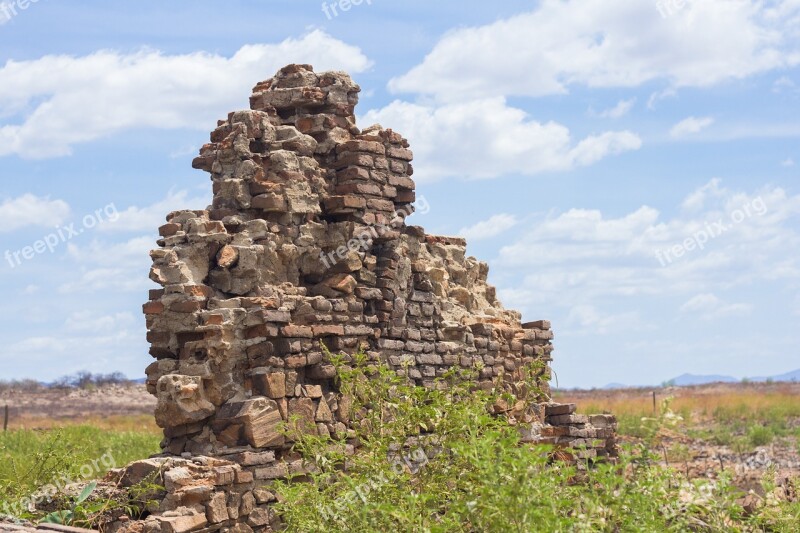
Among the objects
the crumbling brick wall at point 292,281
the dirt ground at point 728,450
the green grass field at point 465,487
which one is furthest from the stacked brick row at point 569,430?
the green grass field at point 465,487

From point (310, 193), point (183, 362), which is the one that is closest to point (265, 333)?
point (183, 362)

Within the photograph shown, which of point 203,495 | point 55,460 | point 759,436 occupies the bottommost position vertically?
point 759,436

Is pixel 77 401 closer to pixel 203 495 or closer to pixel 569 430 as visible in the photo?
pixel 569 430

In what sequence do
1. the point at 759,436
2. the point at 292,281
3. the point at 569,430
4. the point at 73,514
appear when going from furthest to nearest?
the point at 759,436 < the point at 569,430 < the point at 292,281 < the point at 73,514

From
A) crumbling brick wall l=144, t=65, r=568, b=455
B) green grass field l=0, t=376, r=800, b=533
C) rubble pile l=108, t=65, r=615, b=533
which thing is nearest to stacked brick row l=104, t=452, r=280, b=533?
rubble pile l=108, t=65, r=615, b=533

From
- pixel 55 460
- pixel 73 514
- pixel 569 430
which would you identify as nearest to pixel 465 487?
pixel 73 514

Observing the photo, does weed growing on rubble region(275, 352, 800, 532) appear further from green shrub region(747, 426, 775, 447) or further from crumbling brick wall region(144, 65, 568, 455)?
green shrub region(747, 426, 775, 447)

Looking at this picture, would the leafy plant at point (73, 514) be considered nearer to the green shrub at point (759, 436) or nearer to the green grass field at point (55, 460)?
the green grass field at point (55, 460)

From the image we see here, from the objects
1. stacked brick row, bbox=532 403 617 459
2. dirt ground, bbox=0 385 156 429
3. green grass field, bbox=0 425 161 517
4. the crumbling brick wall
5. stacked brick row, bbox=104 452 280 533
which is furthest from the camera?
dirt ground, bbox=0 385 156 429

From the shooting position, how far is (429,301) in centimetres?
941

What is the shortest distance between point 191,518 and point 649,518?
10.7ft

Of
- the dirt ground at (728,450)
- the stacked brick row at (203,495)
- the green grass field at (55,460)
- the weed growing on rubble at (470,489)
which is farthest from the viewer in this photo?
the dirt ground at (728,450)

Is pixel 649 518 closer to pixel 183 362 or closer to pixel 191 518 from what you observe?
pixel 191 518

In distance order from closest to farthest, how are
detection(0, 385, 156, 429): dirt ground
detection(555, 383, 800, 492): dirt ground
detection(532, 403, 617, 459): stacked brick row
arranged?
detection(532, 403, 617, 459): stacked brick row → detection(555, 383, 800, 492): dirt ground → detection(0, 385, 156, 429): dirt ground
